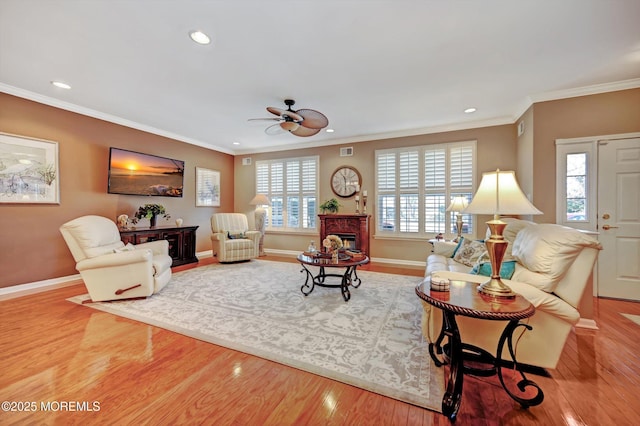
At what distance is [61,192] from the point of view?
3.98 metres

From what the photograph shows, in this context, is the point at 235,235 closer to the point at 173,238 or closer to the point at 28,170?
the point at 173,238

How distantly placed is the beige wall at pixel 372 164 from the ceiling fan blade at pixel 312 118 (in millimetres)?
2466

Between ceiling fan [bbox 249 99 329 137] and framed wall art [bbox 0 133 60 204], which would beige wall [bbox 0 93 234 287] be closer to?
framed wall art [bbox 0 133 60 204]

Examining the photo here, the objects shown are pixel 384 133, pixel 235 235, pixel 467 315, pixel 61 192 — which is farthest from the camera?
pixel 235 235

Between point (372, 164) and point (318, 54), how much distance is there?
10.8 ft

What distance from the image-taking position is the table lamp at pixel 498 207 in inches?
64.0

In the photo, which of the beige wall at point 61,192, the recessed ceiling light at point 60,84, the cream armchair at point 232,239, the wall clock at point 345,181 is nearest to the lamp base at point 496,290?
the wall clock at point 345,181

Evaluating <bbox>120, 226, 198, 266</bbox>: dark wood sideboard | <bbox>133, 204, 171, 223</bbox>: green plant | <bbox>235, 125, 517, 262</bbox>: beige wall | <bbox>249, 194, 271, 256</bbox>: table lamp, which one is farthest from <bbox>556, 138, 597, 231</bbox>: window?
<bbox>133, 204, 171, 223</bbox>: green plant

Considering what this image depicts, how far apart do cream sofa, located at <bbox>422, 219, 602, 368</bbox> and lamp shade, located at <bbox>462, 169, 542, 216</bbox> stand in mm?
377

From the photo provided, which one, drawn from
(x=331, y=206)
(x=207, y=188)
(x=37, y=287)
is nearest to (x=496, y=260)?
(x=331, y=206)

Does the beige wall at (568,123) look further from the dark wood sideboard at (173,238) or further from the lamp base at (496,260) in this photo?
the dark wood sideboard at (173,238)

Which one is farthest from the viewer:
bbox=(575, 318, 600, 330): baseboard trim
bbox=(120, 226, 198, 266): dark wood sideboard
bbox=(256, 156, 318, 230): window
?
bbox=(256, 156, 318, 230): window

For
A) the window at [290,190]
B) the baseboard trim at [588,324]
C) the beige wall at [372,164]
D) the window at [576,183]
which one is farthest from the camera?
the window at [290,190]

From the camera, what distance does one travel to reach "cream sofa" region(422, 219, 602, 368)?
67.6 inches
